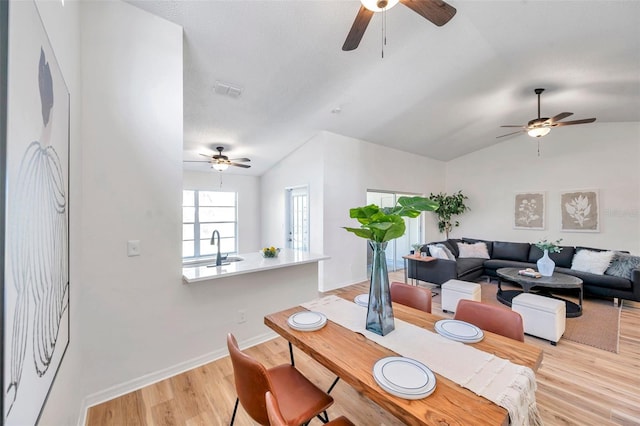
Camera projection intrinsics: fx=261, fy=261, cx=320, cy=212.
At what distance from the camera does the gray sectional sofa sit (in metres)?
3.81

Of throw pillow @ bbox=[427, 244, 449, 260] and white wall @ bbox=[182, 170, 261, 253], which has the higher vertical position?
white wall @ bbox=[182, 170, 261, 253]

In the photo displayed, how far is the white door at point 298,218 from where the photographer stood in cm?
520

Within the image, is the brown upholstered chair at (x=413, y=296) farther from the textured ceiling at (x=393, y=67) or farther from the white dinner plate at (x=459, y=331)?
the textured ceiling at (x=393, y=67)

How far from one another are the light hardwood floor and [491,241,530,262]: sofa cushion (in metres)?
2.95

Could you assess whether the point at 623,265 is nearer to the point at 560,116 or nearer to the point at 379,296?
the point at 560,116

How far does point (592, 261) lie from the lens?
4.29 m

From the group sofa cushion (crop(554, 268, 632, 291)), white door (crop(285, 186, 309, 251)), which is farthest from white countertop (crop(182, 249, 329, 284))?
sofa cushion (crop(554, 268, 632, 291))

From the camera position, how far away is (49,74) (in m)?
1.01

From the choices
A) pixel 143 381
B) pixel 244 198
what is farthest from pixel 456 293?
pixel 244 198

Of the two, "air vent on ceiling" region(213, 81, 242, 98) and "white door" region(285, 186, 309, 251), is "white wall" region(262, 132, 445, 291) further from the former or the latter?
"air vent on ceiling" region(213, 81, 242, 98)

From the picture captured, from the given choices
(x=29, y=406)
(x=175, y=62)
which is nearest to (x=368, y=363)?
(x=29, y=406)

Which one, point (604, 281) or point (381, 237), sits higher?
point (381, 237)

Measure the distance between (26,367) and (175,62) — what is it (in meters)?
2.34

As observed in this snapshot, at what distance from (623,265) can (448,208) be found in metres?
3.29
